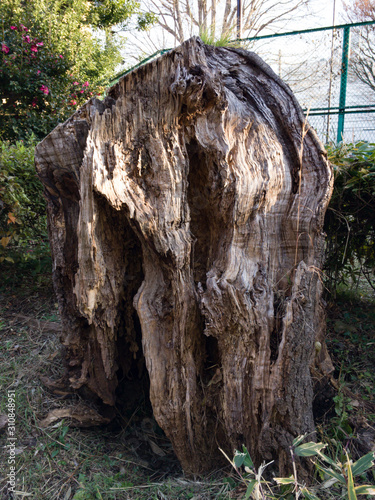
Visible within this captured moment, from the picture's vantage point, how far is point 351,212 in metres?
2.81

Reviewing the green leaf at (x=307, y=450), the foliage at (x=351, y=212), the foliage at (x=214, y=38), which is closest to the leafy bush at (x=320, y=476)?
the green leaf at (x=307, y=450)

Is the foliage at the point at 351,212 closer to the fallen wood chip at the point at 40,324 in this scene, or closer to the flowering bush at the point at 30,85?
the fallen wood chip at the point at 40,324

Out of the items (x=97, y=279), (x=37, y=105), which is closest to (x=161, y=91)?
(x=97, y=279)

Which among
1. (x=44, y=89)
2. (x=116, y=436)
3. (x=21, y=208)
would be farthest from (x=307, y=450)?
(x=44, y=89)

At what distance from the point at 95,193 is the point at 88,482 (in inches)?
61.1

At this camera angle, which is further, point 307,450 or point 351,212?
point 351,212

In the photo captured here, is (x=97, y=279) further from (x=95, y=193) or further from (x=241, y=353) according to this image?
(x=241, y=353)

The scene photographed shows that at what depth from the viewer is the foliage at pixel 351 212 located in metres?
2.62

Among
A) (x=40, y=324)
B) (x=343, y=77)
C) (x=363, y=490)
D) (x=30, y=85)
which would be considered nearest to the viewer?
(x=363, y=490)

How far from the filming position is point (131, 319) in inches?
90.4

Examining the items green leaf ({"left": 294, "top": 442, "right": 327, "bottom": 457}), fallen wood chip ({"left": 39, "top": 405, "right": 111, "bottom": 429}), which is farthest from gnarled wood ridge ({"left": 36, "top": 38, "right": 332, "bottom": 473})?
green leaf ({"left": 294, "top": 442, "right": 327, "bottom": 457})

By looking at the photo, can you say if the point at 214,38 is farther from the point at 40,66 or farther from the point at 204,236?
the point at 40,66

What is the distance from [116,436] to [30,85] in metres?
6.37

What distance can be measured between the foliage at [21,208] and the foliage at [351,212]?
8.95 ft
